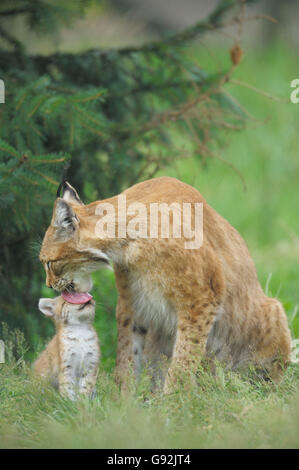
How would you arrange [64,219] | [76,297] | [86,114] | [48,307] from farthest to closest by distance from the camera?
1. [86,114]
2. [48,307]
3. [76,297]
4. [64,219]

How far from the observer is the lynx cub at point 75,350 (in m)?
4.64

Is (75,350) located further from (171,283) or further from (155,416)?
(155,416)

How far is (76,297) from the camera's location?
467 centimetres

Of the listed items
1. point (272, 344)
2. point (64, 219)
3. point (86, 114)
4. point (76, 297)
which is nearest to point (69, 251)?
point (64, 219)

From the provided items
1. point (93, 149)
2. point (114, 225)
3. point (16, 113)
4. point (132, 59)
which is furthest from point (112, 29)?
point (114, 225)

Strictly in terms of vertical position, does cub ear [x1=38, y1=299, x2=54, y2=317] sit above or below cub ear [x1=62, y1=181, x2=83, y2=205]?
below

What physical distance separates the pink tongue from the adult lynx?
0.13ft

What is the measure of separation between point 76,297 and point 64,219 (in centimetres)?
54

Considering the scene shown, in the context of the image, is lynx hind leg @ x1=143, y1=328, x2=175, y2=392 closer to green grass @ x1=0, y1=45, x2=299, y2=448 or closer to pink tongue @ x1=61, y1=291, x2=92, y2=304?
green grass @ x1=0, y1=45, x2=299, y2=448

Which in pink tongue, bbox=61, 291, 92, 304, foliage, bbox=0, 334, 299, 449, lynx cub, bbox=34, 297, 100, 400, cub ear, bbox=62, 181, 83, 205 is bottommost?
foliage, bbox=0, 334, 299, 449

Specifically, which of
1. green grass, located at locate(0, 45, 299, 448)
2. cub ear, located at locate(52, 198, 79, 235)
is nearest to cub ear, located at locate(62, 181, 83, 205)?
cub ear, located at locate(52, 198, 79, 235)

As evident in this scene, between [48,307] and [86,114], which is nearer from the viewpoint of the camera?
[48,307]

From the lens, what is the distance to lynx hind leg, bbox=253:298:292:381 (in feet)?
16.7

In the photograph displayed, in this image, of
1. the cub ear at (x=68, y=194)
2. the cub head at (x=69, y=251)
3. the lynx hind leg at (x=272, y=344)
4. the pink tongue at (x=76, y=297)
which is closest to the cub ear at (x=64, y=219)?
the cub head at (x=69, y=251)
